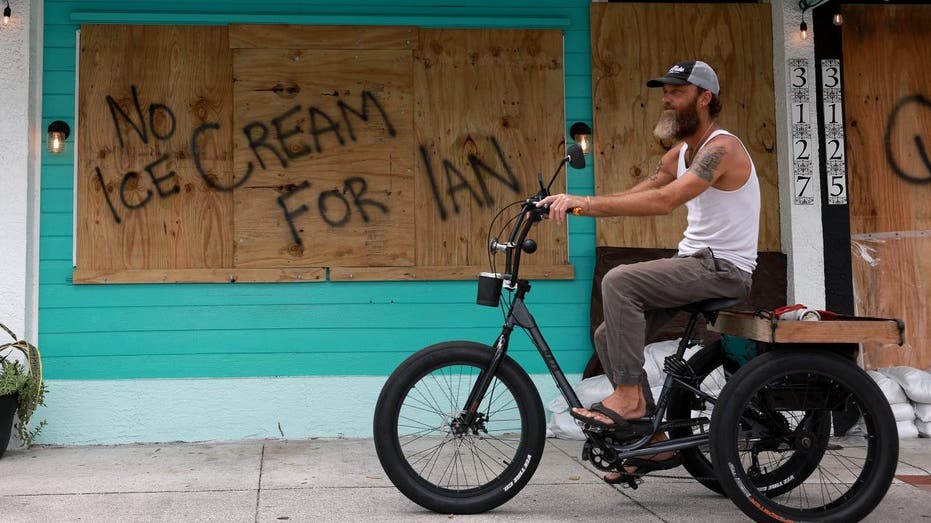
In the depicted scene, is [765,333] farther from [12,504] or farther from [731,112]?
[12,504]

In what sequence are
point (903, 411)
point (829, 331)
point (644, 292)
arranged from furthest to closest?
1. point (903, 411)
2. point (644, 292)
3. point (829, 331)

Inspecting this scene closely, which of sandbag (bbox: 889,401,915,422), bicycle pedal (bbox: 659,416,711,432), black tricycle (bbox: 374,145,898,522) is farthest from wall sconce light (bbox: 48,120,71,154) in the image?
sandbag (bbox: 889,401,915,422)

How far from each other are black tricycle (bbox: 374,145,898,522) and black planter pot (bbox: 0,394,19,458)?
278 centimetres

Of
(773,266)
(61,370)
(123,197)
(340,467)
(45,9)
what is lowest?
(340,467)

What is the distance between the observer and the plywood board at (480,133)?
20.5 feet

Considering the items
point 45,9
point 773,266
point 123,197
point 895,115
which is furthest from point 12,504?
point 895,115

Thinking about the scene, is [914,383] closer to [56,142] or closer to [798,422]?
[798,422]

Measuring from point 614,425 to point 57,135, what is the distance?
4201 millimetres

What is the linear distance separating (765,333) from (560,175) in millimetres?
2839

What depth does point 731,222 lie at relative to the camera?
13.0 feet

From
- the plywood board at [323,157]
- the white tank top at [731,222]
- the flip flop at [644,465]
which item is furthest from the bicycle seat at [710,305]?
the plywood board at [323,157]

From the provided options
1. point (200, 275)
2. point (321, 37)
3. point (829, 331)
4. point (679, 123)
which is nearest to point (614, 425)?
point (829, 331)

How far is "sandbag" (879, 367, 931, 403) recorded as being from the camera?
6.03 metres

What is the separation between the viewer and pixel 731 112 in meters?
6.49
